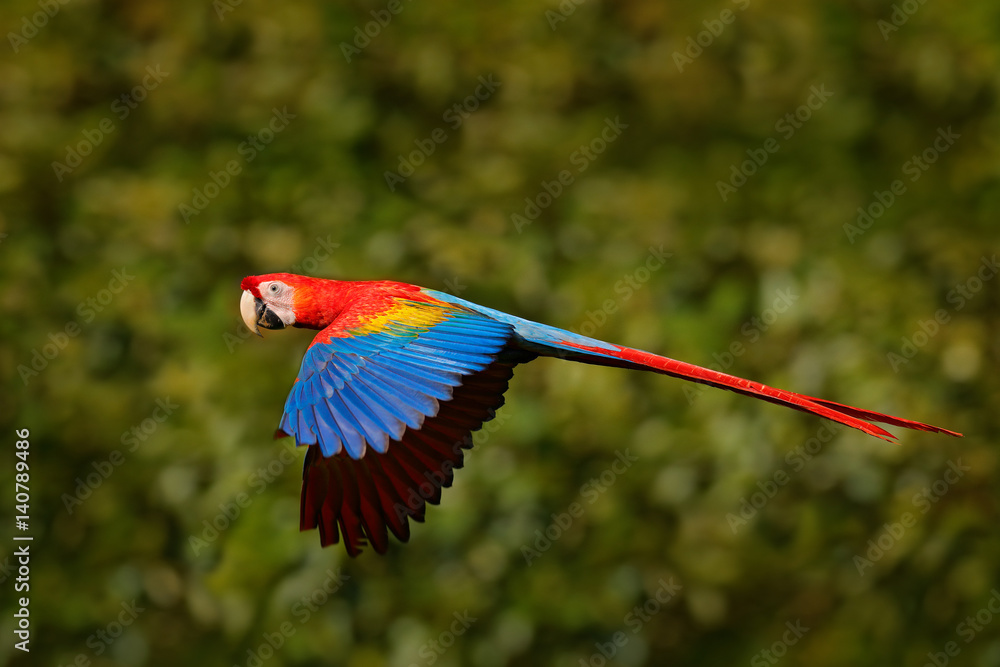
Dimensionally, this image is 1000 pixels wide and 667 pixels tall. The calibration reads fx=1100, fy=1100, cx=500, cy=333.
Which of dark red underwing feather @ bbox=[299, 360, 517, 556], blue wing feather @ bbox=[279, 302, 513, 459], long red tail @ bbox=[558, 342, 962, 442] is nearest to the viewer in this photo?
blue wing feather @ bbox=[279, 302, 513, 459]

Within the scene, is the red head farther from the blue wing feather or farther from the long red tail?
the long red tail

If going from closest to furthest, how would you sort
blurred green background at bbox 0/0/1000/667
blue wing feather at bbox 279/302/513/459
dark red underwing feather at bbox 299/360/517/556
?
blue wing feather at bbox 279/302/513/459 < dark red underwing feather at bbox 299/360/517/556 < blurred green background at bbox 0/0/1000/667

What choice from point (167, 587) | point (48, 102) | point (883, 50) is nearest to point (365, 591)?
point (167, 587)

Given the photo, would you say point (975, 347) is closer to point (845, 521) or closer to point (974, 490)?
point (974, 490)

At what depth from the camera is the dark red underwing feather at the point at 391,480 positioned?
8.14 feet

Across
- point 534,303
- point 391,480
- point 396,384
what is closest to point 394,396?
point 396,384

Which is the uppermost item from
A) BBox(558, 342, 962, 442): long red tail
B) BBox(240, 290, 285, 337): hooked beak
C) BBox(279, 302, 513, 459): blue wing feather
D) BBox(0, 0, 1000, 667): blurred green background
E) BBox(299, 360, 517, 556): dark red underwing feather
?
BBox(558, 342, 962, 442): long red tail

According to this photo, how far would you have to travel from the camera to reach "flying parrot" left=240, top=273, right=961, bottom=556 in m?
2.21

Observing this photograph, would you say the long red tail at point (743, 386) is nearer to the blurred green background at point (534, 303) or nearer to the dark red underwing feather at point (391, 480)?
the dark red underwing feather at point (391, 480)

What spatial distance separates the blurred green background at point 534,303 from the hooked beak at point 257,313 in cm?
175

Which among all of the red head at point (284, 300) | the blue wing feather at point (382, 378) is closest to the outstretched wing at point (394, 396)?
the blue wing feather at point (382, 378)

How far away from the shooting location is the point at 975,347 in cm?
490

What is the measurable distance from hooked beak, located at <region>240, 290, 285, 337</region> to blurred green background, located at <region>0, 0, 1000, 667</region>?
1.75 metres

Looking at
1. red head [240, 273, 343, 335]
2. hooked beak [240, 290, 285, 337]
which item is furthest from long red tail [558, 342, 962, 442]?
hooked beak [240, 290, 285, 337]
